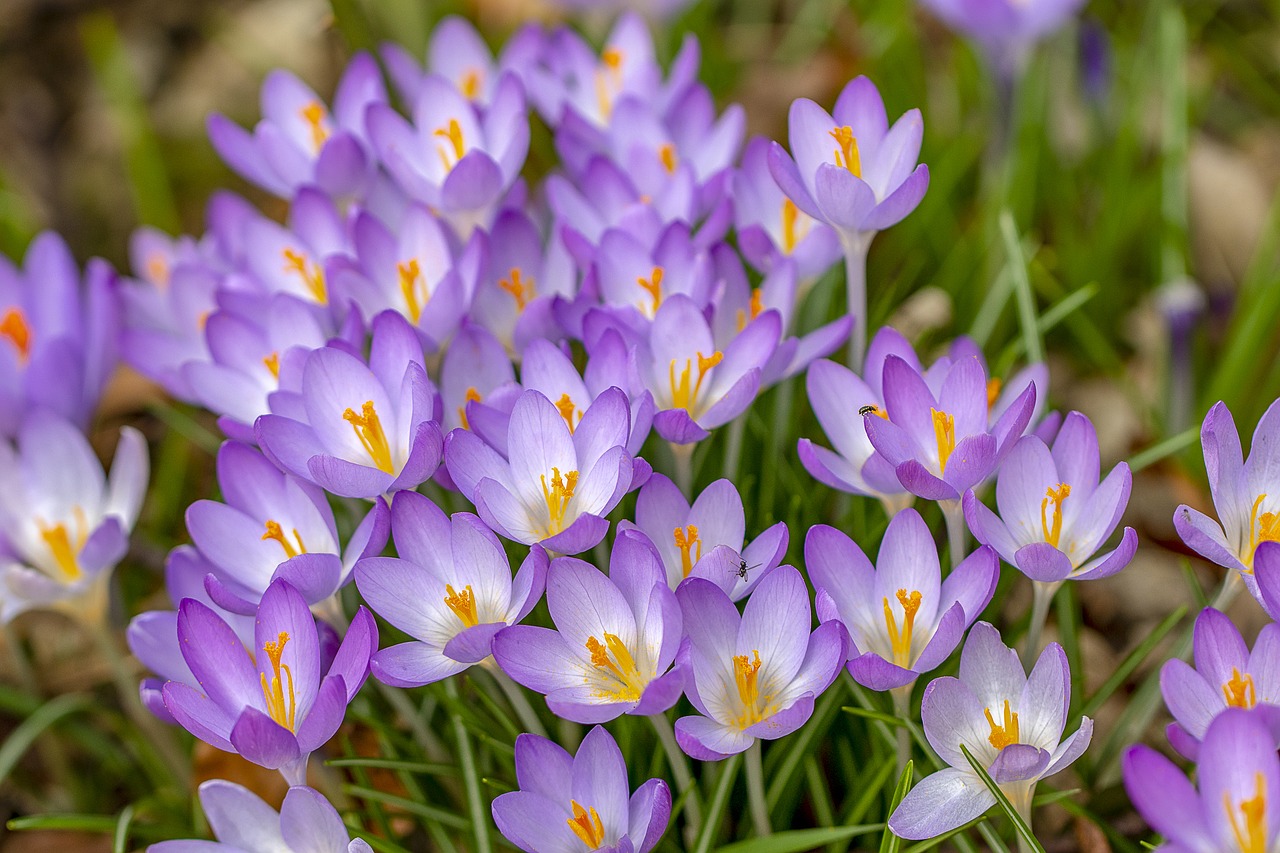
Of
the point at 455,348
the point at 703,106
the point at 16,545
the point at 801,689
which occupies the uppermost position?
the point at 703,106

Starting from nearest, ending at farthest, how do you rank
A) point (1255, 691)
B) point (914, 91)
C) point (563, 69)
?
point (1255, 691)
point (563, 69)
point (914, 91)

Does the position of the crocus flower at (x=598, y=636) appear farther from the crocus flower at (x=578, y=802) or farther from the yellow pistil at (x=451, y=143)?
the yellow pistil at (x=451, y=143)

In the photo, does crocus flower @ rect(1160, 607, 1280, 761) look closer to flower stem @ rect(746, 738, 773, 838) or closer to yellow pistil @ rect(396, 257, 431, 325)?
flower stem @ rect(746, 738, 773, 838)

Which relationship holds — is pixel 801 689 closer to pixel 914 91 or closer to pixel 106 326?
pixel 106 326

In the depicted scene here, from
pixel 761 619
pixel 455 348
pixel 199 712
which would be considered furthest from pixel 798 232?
pixel 199 712

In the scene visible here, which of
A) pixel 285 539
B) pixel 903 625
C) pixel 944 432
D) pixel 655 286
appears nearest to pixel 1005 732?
pixel 903 625

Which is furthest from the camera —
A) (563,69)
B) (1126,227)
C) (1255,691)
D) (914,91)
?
(914,91)
